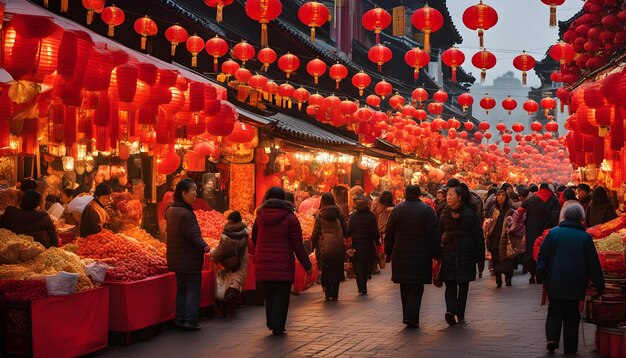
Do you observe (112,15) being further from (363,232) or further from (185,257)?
(185,257)

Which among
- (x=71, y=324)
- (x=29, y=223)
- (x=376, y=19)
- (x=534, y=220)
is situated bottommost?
(x=71, y=324)

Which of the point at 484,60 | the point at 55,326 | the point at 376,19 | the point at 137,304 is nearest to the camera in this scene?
the point at 55,326

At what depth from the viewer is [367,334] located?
955cm

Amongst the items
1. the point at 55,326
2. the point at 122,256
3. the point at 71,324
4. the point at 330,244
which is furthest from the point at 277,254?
the point at 330,244

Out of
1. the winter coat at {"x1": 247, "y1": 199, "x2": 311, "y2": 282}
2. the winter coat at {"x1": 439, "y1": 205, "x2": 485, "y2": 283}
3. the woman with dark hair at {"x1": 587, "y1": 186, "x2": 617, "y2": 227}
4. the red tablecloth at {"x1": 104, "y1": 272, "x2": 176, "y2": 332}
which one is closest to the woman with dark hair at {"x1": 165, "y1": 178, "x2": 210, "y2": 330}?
the red tablecloth at {"x1": 104, "y1": 272, "x2": 176, "y2": 332}

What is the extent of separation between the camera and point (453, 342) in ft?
29.3

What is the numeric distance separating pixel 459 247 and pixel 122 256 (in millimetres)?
4233

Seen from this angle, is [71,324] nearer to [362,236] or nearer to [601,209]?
[362,236]

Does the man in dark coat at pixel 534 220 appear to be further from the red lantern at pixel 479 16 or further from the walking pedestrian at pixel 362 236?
the red lantern at pixel 479 16

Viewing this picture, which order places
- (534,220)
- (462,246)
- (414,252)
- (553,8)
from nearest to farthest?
(414,252)
(462,246)
(553,8)
(534,220)

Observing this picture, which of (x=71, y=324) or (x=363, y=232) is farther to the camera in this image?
(x=363, y=232)

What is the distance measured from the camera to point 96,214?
10945mm

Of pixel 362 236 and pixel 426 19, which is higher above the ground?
pixel 426 19

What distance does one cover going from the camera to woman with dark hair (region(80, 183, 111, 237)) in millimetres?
10898
